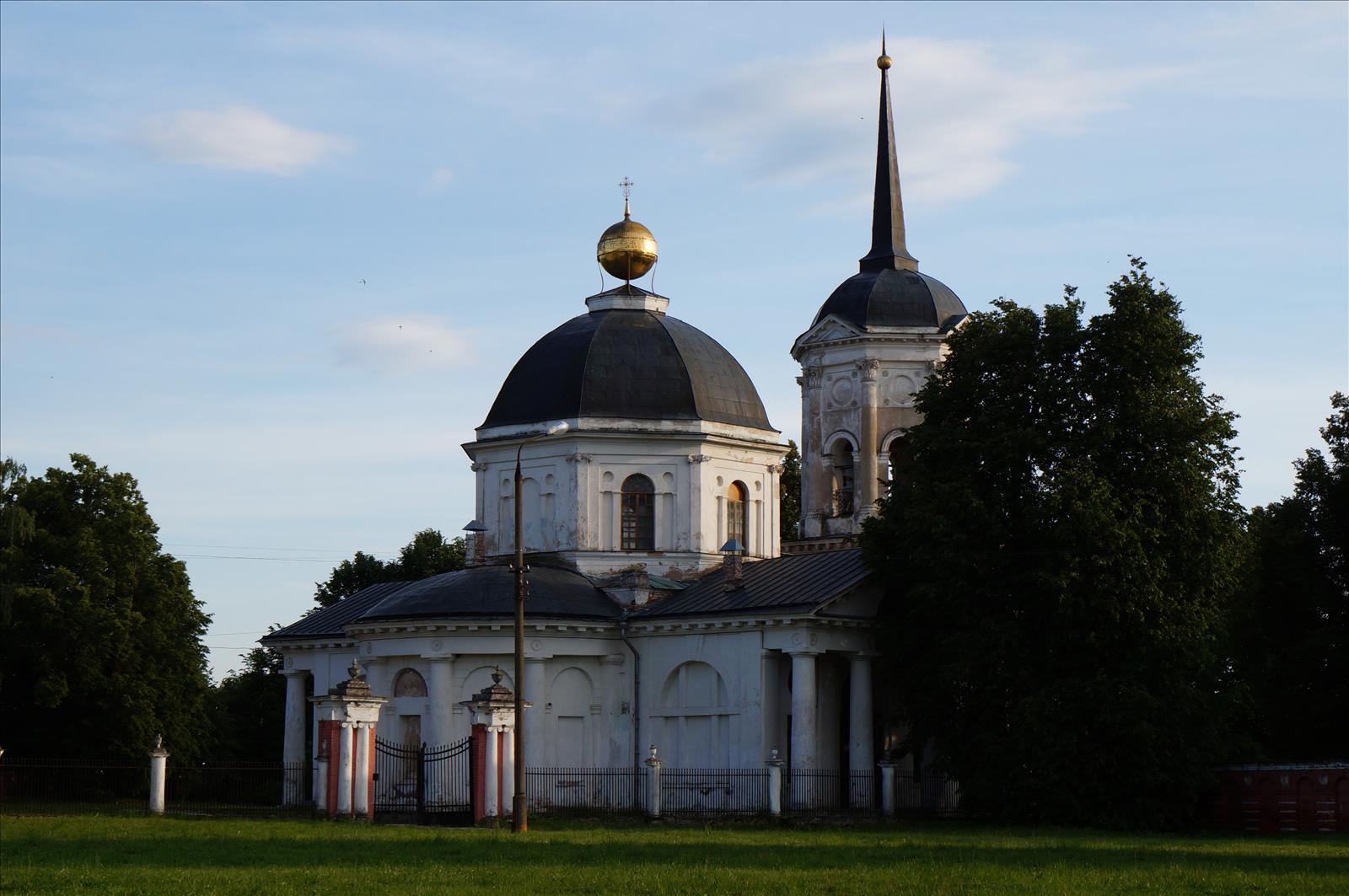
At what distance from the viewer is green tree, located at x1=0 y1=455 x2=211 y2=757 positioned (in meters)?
50.5

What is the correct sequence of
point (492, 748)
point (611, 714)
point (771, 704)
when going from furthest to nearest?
point (611, 714) → point (771, 704) → point (492, 748)

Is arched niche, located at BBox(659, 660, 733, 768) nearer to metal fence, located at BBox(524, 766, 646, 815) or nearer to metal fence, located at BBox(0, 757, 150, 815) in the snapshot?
metal fence, located at BBox(524, 766, 646, 815)

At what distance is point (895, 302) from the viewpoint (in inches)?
1827

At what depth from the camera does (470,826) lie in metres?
33.9

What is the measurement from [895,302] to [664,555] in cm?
848

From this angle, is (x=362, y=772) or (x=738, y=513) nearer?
(x=362, y=772)

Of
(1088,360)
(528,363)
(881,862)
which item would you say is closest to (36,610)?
(528,363)

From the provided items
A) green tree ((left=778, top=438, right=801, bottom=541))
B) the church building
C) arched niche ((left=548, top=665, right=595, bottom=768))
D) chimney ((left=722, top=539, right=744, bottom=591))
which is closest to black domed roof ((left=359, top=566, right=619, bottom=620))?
the church building

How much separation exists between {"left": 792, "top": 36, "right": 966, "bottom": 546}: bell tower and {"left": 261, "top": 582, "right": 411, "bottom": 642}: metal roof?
10742mm

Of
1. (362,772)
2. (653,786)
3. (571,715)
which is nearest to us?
(362,772)

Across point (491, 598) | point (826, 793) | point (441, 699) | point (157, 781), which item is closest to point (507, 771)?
point (441, 699)

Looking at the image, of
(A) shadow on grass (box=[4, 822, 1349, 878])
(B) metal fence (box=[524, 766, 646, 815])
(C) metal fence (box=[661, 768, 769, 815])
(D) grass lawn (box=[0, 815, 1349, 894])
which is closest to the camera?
(D) grass lawn (box=[0, 815, 1349, 894])

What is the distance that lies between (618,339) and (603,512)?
4.36 m

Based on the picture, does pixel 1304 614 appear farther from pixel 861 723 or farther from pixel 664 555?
pixel 664 555
